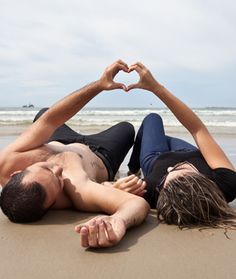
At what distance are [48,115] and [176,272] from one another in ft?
5.89

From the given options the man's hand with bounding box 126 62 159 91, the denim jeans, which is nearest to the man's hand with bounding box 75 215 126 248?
the man's hand with bounding box 126 62 159 91

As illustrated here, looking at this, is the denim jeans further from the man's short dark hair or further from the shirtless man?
the man's short dark hair

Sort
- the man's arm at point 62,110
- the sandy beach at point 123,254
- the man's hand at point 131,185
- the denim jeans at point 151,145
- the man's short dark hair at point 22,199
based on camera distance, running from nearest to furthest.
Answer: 1. the sandy beach at point 123,254
2. the man's short dark hair at point 22,199
3. the man's hand at point 131,185
4. the man's arm at point 62,110
5. the denim jeans at point 151,145

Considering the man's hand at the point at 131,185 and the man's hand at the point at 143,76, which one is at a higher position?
the man's hand at the point at 143,76

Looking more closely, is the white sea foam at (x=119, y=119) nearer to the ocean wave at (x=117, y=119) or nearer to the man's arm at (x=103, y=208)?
the ocean wave at (x=117, y=119)

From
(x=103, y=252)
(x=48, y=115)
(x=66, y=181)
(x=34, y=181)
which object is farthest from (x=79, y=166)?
(x=103, y=252)

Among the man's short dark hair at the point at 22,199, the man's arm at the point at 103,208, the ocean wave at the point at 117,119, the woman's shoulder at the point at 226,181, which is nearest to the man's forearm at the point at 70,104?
the man's arm at the point at 103,208

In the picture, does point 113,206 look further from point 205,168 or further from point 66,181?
point 205,168

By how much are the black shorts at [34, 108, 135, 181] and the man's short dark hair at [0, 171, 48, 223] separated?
1.37 meters

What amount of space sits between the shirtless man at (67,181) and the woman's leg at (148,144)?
41 cm

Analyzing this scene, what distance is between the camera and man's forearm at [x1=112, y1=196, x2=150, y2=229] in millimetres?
2428

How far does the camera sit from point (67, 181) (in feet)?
9.89

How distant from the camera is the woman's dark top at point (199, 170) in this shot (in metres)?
2.98

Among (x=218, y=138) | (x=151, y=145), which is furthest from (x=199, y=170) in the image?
(x=218, y=138)
